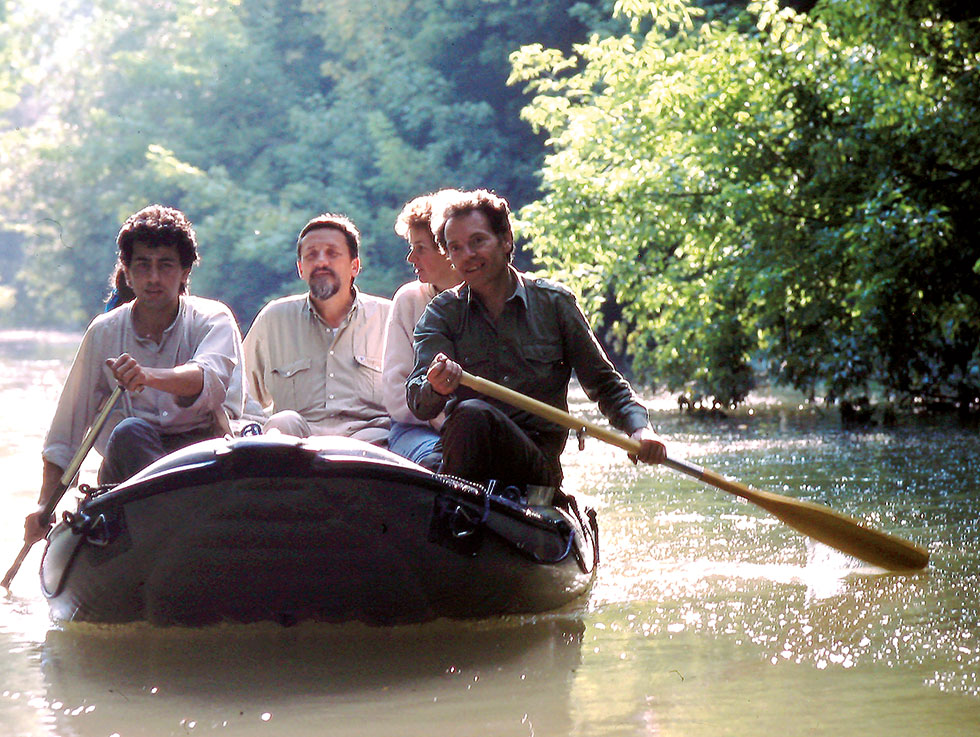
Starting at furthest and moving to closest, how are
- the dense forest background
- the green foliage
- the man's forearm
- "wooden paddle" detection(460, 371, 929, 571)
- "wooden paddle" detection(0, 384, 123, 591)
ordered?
the dense forest background < the green foliage < "wooden paddle" detection(460, 371, 929, 571) < the man's forearm < "wooden paddle" detection(0, 384, 123, 591)

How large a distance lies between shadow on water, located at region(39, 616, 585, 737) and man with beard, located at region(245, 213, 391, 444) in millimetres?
1155

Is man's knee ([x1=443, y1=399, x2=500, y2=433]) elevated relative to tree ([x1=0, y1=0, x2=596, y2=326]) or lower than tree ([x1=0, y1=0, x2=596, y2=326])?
lower

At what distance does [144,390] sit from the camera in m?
4.93

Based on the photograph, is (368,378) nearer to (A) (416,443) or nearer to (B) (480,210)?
(A) (416,443)

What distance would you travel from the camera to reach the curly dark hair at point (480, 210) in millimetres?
4785

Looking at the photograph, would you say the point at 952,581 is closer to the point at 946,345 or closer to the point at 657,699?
the point at 657,699

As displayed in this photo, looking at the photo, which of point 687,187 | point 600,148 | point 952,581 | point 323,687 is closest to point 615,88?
point 600,148

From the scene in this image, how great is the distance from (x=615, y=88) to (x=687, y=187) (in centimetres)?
253

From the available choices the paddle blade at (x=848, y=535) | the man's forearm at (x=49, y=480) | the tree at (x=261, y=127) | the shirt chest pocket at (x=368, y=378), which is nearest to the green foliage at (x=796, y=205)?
the paddle blade at (x=848, y=535)

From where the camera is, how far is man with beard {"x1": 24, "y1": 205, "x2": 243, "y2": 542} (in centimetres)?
477

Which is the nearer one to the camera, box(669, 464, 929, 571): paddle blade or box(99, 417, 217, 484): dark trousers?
box(99, 417, 217, 484): dark trousers

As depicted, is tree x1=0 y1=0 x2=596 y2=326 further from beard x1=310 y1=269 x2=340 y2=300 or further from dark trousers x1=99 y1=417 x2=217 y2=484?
dark trousers x1=99 y1=417 x2=217 y2=484

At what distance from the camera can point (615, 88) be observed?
14.7 metres

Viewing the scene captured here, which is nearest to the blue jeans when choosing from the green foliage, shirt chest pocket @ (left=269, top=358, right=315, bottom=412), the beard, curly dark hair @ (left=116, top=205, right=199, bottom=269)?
shirt chest pocket @ (left=269, top=358, right=315, bottom=412)
